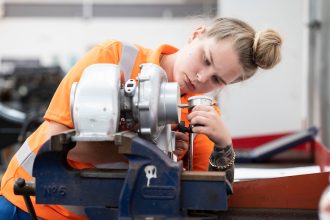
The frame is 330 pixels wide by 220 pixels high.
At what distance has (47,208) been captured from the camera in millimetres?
866

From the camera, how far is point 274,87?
2.65m

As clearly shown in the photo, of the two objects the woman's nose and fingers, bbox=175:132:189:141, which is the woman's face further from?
fingers, bbox=175:132:189:141

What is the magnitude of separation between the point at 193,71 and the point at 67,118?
336 millimetres

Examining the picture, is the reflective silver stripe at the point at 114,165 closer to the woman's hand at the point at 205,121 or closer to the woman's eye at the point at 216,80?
the woman's hand at the point at 205,121

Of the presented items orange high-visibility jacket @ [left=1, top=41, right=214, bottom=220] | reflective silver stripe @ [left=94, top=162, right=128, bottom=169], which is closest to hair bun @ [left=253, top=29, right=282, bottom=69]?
orange high-visibility jacket @ [left=1, top=41, right=214, bottom=220]

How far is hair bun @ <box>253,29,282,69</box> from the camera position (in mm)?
949

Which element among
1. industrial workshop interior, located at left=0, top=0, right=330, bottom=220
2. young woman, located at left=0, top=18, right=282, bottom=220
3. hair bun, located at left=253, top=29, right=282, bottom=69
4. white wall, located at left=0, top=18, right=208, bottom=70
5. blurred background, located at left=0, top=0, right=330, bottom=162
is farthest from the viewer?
white wall, located at left=0, top=18, right=208, bottom=70

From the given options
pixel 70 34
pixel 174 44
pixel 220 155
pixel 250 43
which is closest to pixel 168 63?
pixel 250 43

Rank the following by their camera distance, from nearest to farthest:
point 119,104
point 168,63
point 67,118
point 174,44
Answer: point 119,104
point 67,118
point 168,63
point 174,44

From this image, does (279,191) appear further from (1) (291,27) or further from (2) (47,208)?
(1) (291,27)

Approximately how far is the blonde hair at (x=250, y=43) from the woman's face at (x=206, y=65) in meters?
0.02

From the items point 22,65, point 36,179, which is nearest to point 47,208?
point 36,179

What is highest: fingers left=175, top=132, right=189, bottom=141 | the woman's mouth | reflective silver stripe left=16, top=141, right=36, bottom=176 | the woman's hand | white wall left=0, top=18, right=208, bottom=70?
white wall left=0, top=18, right=208, bottom=70

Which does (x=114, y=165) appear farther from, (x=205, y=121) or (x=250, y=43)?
(x=250, y=43)
